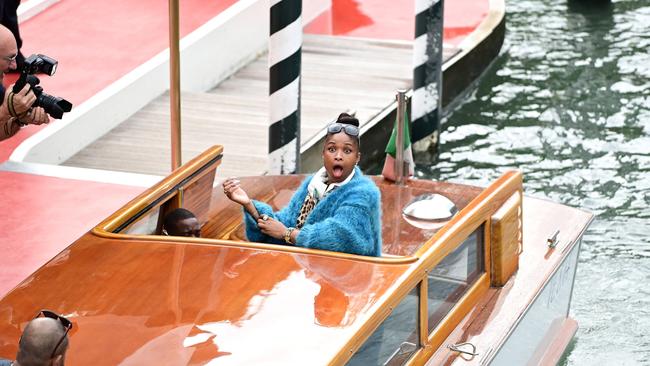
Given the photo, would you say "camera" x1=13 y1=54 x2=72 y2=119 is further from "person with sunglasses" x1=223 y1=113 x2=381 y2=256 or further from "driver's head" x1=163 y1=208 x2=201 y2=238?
"person with sunglasses" x1=223 y1=113 x2=381 y2=256

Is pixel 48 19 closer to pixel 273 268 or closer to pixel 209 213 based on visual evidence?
pixel 209 213

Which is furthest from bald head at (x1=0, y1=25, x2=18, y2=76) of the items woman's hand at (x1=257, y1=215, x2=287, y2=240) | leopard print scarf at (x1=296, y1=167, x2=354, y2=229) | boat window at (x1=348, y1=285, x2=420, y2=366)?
boat window at (x1=348, y1=285, x2=420, y2=366)

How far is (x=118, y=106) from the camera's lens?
9.32 metres

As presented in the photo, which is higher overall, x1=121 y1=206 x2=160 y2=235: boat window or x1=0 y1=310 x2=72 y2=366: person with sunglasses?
x1=0 y1=310 x2=72 y2=366: person with sunglasses

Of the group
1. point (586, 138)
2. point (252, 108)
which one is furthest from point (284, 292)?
point (586, 138)

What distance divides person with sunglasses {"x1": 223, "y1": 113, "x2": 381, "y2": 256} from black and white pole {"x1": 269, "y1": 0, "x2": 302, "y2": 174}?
2.38 metres

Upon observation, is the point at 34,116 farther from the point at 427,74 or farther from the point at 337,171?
the point at 427,74

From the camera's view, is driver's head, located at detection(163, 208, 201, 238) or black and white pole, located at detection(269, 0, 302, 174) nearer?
driver's head, located at detection(163, 208, 201, 238)

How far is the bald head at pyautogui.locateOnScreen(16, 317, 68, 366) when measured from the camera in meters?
3.71

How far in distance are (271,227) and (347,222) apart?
0.43 meters

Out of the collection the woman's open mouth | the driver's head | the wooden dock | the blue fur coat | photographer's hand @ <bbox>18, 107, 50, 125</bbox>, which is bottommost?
the wooden dock

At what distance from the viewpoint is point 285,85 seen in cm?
783

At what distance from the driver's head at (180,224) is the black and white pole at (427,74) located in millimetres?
4016

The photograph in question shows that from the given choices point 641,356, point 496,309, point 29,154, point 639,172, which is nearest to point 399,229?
point 496,309
